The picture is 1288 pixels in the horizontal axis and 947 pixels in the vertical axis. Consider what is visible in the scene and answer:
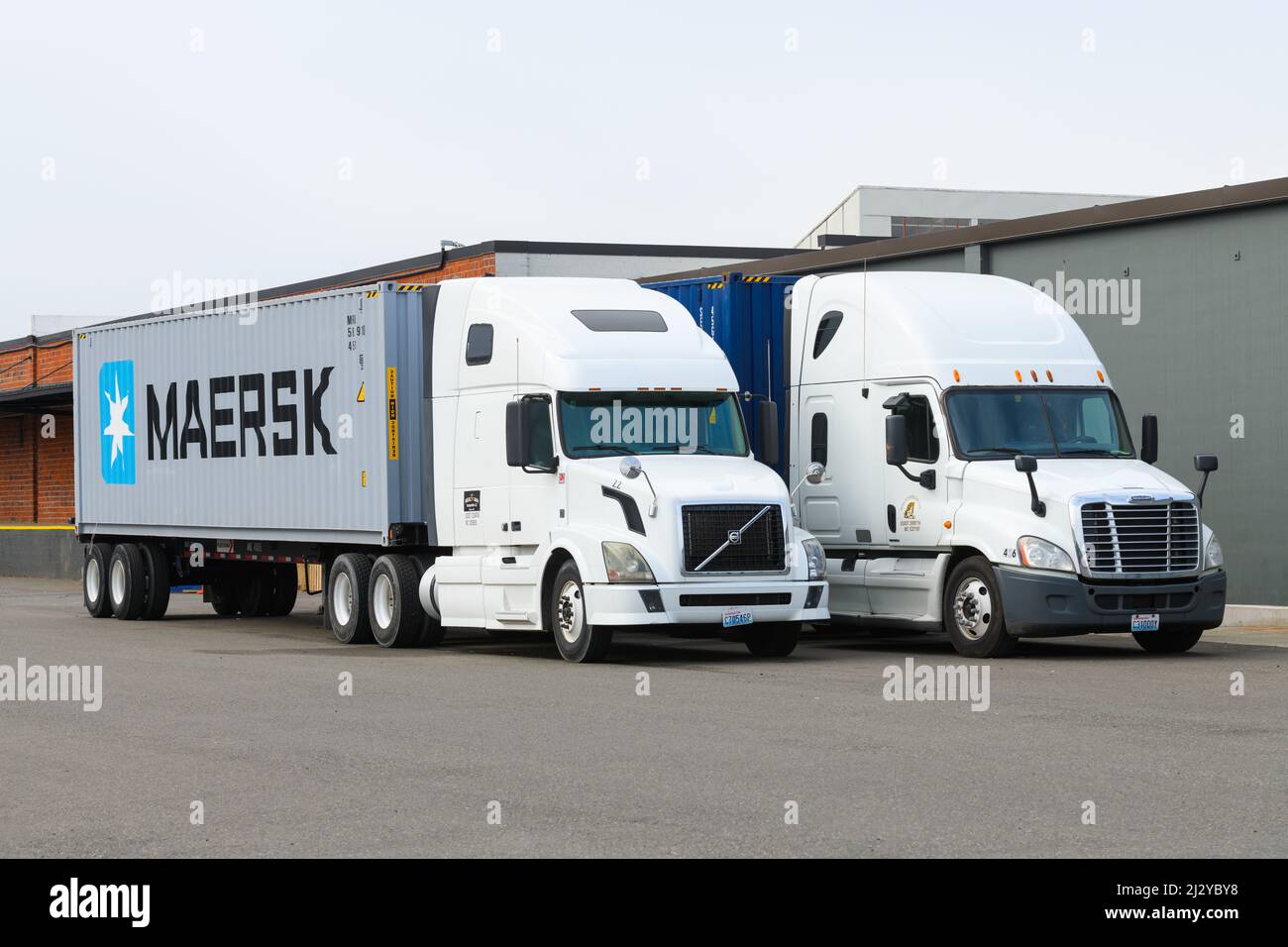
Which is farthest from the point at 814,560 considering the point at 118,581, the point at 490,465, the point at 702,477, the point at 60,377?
the point at 60,377

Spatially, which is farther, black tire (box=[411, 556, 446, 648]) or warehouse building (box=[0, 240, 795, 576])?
warehouse building (box=[0, 240, 795, 576])

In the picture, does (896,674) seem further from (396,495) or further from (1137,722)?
(396,495)

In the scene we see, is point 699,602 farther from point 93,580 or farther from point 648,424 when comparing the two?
point 93,580

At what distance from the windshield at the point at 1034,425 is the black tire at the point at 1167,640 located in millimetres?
1769

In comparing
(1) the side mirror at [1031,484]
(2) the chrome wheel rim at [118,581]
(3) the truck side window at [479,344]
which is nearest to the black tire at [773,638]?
(1) the side mirror at [1031,484]

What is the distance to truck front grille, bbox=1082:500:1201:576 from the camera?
56.8 feet

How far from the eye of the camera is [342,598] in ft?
69.9

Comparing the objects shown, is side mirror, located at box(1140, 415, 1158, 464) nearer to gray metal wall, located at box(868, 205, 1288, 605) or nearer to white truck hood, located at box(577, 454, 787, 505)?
white truck hood, located at box(577, 454, 787, 505)

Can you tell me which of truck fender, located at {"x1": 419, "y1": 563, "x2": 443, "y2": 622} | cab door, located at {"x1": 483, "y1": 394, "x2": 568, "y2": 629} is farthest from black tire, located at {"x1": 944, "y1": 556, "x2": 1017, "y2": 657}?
truck fender, located at {"x1": 419, "y1": 563, "x2": 443, "y2": 622}

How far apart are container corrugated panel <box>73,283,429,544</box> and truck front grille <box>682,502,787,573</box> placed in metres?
4.13

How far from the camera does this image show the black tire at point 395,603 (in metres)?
20.1

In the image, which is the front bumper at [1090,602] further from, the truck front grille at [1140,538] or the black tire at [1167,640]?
the black tire at [1167,640]
